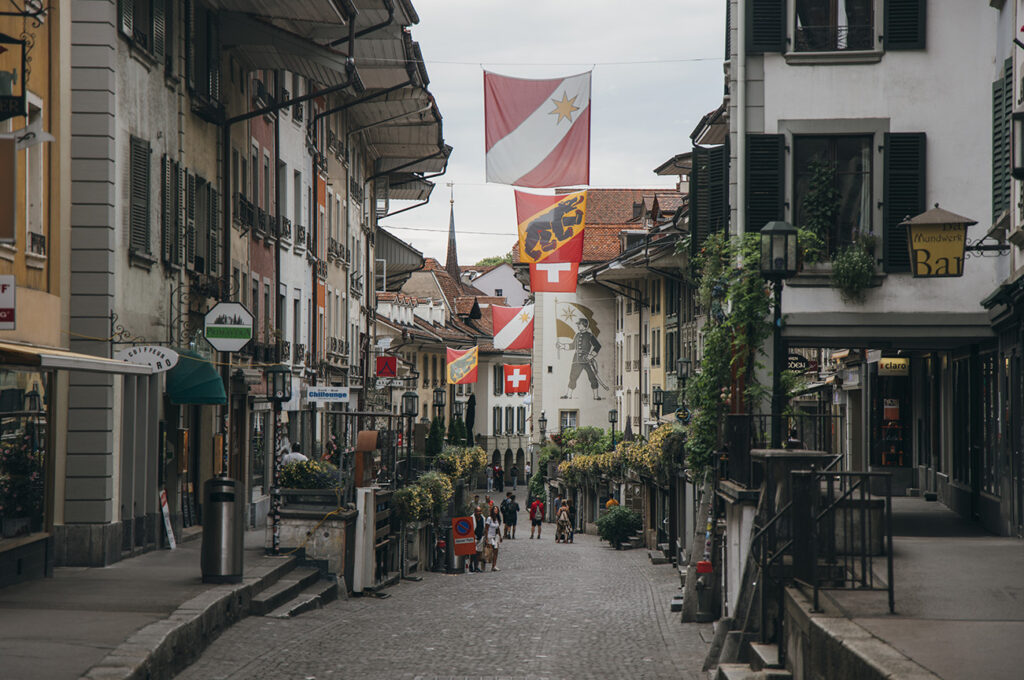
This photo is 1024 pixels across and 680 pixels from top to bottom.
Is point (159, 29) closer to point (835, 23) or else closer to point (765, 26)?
point (765, 26)

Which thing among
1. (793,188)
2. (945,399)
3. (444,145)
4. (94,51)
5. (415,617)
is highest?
(444,145)

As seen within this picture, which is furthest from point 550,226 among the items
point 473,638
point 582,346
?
point 582,346

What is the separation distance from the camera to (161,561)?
62.6 feet

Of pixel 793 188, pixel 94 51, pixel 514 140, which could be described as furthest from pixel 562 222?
pixel 94 51

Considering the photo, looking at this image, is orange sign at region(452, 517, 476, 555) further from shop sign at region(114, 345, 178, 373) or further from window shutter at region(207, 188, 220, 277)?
shop sign at region(114, 345, 178, 373)

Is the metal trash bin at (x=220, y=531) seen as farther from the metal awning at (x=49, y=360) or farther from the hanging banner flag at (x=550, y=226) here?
the hanging banner flag at (x=550, y=226)

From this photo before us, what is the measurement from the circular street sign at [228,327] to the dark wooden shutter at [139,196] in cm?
140

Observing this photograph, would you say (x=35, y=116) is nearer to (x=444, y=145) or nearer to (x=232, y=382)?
(x=232, y=382)

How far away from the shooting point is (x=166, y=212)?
2203cm

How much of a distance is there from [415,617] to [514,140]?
8.28 meters

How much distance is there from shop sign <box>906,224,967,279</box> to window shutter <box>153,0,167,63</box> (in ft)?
38.2

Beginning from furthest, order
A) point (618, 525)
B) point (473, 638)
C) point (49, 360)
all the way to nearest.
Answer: point (618, 525) → point (473, 638) → point (49, 360)

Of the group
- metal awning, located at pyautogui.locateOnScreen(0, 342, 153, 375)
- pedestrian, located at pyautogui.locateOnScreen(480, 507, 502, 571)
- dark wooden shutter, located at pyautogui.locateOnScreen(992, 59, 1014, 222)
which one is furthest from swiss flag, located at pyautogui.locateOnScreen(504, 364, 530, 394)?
metal awning, located at pyautogui.locateOnScreen(0, 342, 153, 375)

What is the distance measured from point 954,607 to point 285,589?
10.2 metres
